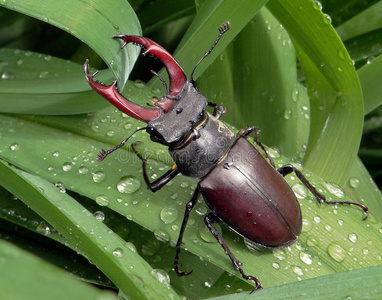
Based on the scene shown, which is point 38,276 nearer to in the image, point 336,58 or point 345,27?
A: point 336,58

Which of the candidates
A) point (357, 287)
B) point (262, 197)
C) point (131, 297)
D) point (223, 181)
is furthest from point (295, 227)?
point (131, 297)

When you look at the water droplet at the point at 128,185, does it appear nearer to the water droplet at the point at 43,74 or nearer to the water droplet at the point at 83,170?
the water droplet at the point at 83,170

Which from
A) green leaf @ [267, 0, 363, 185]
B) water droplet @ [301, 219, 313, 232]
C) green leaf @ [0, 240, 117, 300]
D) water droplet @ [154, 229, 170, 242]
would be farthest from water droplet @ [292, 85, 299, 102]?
green leaf @ [0, 240, 117, 300]

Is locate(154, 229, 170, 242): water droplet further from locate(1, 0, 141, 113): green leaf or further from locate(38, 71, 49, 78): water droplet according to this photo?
locate(38, 71, 49, 78): water droplet

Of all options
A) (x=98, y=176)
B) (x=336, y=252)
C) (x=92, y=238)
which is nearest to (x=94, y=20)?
(x=98, y=176)

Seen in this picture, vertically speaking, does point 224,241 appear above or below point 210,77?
below

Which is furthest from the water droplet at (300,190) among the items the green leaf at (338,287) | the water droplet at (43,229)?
the water droplet at (43,229)
